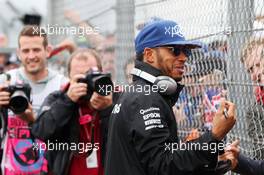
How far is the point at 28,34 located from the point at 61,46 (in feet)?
4.02

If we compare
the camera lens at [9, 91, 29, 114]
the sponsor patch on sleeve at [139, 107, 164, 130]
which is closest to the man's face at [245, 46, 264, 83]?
the sponsor patch on sleeve at [139, 107, 164, 130]

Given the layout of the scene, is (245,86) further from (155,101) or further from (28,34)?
(28,34)

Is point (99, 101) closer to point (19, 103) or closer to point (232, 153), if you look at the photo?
point (19, 103)

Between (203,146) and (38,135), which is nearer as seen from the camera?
(203,146)

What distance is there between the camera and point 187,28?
4.17 m

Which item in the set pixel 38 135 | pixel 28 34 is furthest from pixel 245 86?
pixel 28 34

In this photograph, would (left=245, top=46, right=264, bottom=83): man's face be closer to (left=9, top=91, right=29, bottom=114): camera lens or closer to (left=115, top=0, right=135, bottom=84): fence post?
(left=9, top=91, right=29, bottom=114): camera lens

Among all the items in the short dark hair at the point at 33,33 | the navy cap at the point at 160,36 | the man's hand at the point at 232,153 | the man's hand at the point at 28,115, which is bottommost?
the man's hand at the point at 232,153

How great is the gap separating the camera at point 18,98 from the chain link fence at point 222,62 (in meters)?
1.04

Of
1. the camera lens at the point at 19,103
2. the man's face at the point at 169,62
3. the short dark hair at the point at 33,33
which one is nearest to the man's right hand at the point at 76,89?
the camera lens at the point at 19,103

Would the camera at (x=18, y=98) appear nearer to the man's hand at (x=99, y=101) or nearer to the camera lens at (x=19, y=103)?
the camera lens at (x=19, y=103)

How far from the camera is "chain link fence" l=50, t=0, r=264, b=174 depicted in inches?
132

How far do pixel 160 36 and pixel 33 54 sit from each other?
2.05 metres

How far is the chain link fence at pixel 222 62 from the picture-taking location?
11.0 feet
